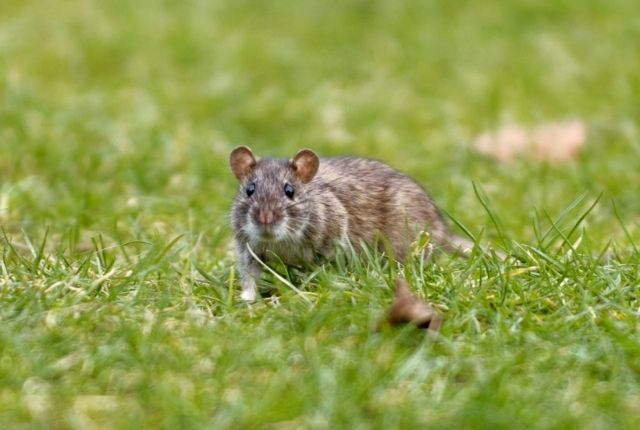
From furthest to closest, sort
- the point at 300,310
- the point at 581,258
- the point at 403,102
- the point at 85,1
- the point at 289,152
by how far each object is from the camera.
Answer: the point at 85,1 < the point at 403,102 < the point at 289,152 < the point at 581,258 < the point at 300,310

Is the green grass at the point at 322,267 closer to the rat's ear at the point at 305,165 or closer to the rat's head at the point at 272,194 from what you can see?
the rat's head at the point at 272,194

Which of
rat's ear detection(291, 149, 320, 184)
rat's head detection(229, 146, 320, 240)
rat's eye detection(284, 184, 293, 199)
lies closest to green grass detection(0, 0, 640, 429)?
rat's head detection(229, 146, 320, 240)

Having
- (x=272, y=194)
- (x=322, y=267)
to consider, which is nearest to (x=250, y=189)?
(x=272, y=194)

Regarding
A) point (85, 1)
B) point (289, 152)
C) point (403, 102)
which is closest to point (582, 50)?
point (403, 102)

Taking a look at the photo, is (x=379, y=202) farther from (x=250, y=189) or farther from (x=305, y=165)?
(x=250, y=189)

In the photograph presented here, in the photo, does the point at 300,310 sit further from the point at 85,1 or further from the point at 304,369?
the point at 85,1

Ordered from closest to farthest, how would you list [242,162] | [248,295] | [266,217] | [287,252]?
[248,295] < [266,217] < [287,252] < [242,162]

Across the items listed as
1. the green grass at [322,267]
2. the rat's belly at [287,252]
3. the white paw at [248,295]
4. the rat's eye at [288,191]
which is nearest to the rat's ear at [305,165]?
the rat's eye at [288,191]
